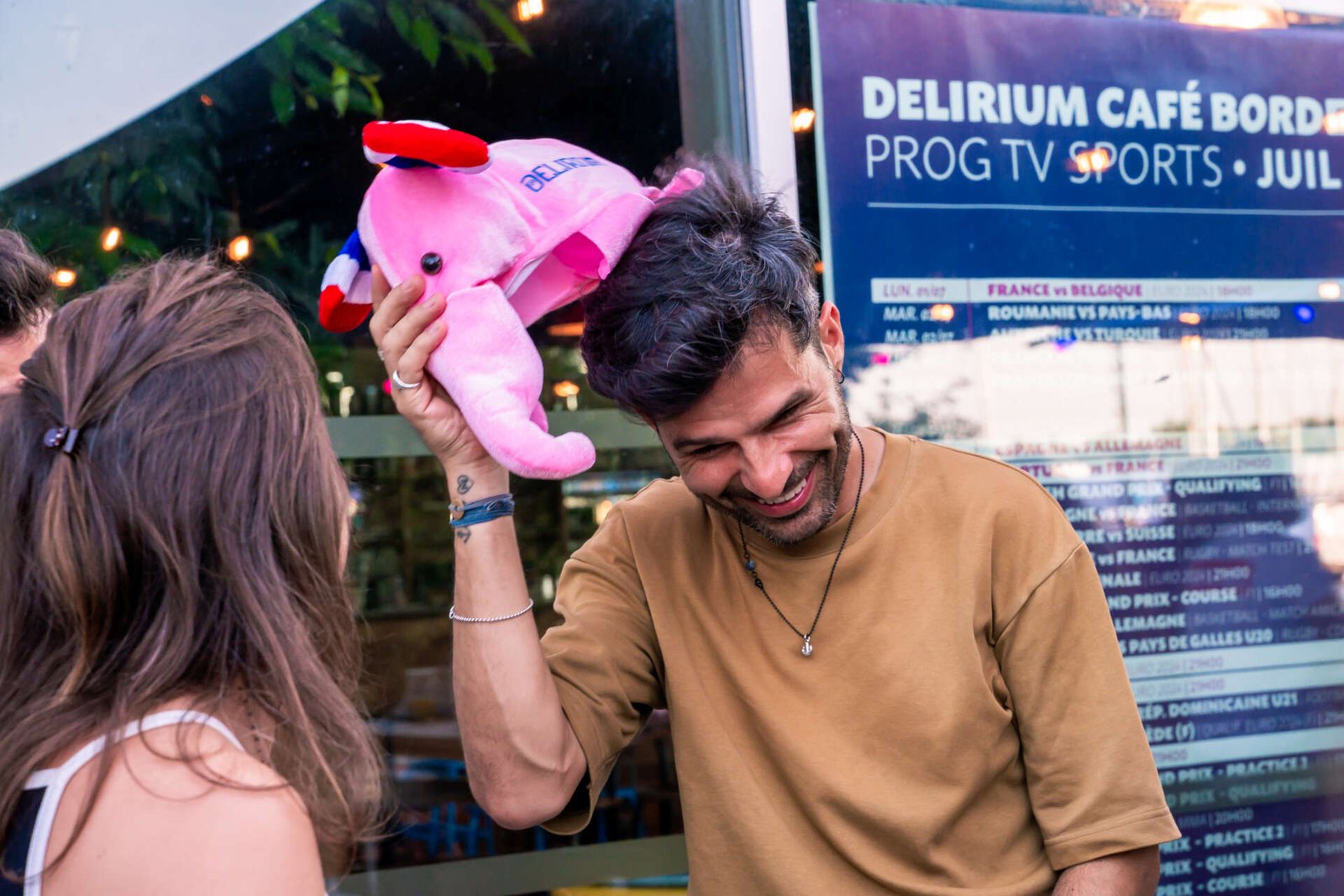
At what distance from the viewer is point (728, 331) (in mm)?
1698

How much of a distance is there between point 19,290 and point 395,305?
588 millimetres

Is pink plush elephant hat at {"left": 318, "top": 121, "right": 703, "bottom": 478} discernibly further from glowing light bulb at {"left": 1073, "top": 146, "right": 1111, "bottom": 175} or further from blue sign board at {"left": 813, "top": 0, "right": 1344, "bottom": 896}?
glowing light bulb at {"left": 1073, "top": 146, "right": 1111, "bottom": 175}

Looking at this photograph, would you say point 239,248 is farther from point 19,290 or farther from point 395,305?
point 395,305

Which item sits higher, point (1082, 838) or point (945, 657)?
point (945, 657)

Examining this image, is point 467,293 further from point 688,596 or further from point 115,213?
point 115,213

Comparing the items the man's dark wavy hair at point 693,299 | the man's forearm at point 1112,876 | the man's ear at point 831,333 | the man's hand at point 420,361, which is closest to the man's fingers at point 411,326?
the man's hand at point 420,361

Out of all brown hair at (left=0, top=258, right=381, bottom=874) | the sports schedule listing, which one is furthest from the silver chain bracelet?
the sports schedule listing

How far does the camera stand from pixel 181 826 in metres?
0.99

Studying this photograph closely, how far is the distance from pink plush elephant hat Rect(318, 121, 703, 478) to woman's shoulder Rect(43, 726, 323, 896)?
0.60 metres

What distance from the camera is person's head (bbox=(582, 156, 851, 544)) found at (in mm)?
1696

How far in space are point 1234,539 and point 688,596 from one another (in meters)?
1.78

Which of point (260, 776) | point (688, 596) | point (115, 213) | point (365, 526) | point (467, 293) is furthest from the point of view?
point (365, 526)

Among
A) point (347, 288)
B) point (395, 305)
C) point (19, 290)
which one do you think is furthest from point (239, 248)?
point (395, 305)

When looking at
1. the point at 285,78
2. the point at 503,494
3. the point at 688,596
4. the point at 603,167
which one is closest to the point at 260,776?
the point at 503,494
